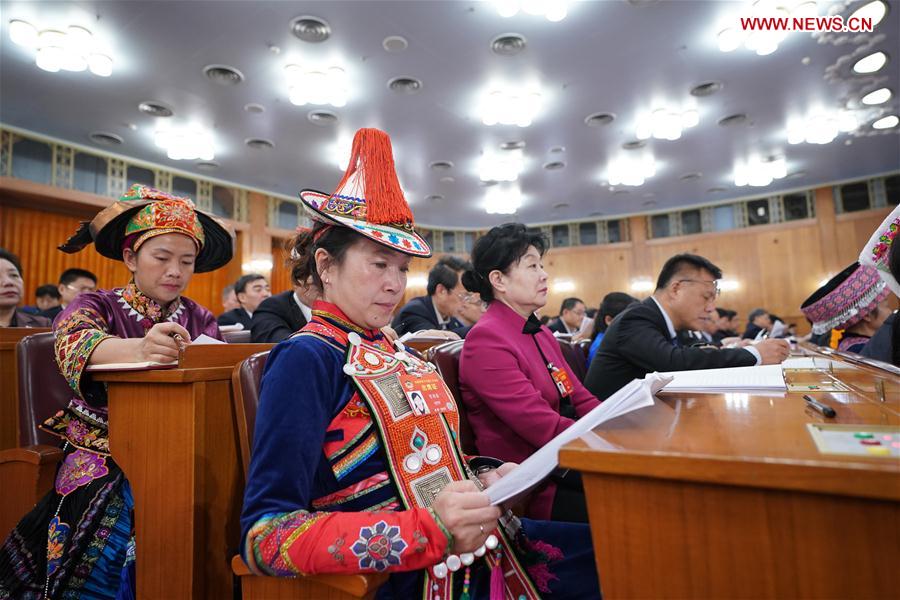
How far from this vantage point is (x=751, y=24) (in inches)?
179

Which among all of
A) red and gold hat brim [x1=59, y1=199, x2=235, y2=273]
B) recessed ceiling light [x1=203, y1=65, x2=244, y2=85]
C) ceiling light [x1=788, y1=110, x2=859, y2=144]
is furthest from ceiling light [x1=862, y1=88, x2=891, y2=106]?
red and gold hat brim [x1=59, y1=199, x2=235, y2=273]

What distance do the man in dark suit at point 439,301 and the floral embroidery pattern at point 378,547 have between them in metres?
3.03

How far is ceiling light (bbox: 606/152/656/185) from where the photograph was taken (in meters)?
8.12

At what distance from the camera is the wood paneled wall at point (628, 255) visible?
7.41 meters

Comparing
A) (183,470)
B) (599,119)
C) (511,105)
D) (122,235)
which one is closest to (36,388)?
(122,235)

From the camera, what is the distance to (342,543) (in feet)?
2.28

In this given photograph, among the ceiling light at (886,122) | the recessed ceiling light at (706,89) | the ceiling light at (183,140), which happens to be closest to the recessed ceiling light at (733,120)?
the recessed ceiling light at (706,89)

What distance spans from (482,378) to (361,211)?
2.25 feet

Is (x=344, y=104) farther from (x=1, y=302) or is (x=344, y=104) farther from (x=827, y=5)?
(x=827, y=5)

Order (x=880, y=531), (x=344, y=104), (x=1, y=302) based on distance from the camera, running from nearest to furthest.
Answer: (x=880, y=531), (x=1, y=302), (x=344, y=104)

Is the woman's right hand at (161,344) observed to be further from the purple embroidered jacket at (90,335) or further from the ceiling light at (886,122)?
the ceiling light at (886,122)

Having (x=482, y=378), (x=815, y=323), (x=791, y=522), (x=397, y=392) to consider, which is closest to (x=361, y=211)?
(x=397, y=392)

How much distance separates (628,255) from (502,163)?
542 centimetres

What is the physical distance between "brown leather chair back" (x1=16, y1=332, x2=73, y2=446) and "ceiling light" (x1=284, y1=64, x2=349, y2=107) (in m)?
4.41
